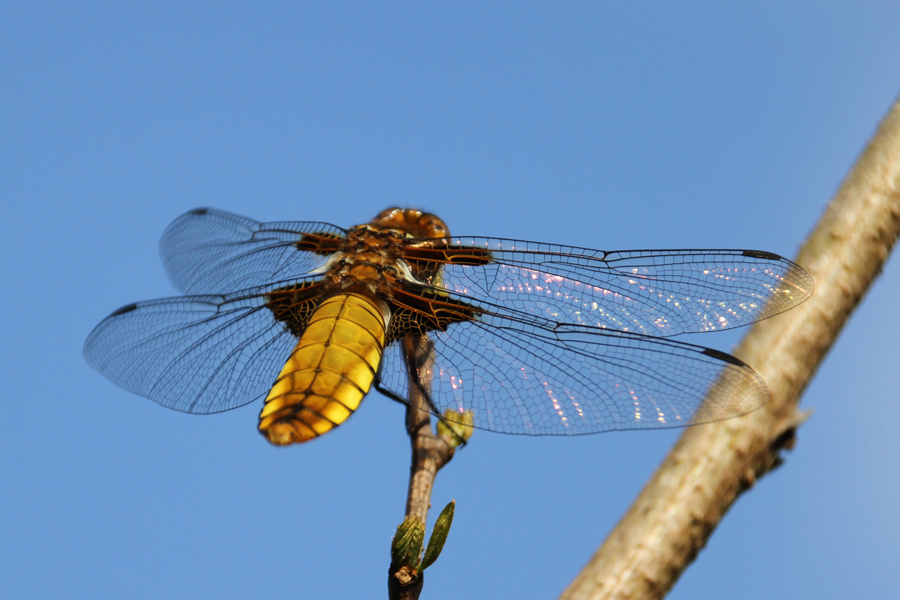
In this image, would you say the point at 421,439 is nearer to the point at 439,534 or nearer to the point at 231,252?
the point at 439,534

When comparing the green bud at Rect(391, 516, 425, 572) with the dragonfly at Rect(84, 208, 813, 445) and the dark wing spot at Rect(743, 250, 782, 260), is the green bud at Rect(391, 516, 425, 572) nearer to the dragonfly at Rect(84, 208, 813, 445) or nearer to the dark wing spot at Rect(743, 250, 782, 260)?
the dragonfly at Rect(84, 208, 813, 445)

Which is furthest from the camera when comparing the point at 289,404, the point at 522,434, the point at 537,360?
the point at 537,360

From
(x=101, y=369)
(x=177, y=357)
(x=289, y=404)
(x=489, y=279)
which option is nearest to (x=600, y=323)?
(x=489, y=279)

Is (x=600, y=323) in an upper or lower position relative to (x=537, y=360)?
upper

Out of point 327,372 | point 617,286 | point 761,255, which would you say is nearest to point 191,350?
point 327,372

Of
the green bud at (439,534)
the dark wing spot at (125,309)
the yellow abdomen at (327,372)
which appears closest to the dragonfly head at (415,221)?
the yellow abdomen at (327,372)

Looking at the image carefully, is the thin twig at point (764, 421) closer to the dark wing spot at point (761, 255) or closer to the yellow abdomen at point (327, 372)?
the dark wing spot at point (761, 255)

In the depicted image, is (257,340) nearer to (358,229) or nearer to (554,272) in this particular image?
(358,229)
